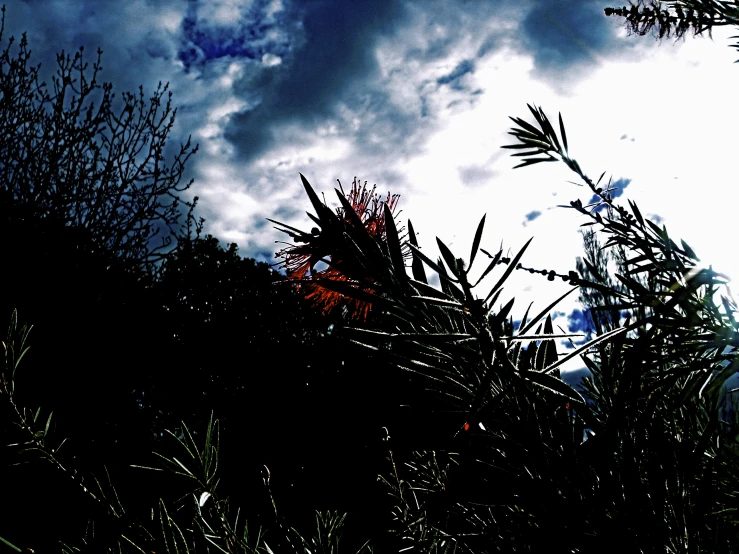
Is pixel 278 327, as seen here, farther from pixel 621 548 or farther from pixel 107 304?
pixel 621 548

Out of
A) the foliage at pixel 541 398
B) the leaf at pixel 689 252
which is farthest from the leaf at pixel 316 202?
the leaf at pixel 689 252

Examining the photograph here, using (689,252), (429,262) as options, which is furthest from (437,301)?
(689,252)

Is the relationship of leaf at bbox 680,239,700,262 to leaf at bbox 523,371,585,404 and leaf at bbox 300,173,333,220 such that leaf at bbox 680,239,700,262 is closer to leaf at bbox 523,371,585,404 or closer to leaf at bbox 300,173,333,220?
leaf at bbox 523,371,585,404

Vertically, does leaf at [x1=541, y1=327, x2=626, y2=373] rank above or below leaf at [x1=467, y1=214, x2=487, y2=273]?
below

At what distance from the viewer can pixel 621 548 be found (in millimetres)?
304

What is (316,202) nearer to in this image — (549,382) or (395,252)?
(395,252)

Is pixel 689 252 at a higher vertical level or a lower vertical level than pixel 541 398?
higher

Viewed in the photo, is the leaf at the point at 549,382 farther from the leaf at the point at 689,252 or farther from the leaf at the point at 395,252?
the leaf at the point at 689,252

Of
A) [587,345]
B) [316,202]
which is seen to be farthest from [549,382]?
[316,202]

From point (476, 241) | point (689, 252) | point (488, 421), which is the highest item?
point (689, 252)

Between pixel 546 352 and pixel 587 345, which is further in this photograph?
pixel 546 352

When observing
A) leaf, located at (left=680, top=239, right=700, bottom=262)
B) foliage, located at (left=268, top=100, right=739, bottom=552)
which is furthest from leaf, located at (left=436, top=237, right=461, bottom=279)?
leaf, located at (left=680, top=239, right=700, bottom=262)

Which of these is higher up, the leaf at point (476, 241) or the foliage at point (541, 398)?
the leaf at point (476, 241)

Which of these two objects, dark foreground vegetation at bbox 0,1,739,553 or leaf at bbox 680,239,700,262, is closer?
dark foreground vegetation at bbox 0,1,739,553
